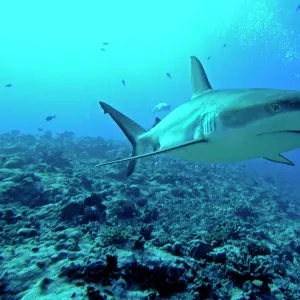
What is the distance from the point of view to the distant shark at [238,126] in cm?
250

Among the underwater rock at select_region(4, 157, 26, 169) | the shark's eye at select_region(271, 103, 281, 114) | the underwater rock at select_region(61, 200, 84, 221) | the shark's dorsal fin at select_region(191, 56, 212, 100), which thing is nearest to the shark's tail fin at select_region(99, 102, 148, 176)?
the shark's dorsal fin at select_region(191, 56, 212, 100)

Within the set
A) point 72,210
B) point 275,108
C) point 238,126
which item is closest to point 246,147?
point 238,126

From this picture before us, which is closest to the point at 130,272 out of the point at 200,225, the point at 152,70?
the point at 200,225

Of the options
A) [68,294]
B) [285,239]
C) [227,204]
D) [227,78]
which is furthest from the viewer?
[227,78]

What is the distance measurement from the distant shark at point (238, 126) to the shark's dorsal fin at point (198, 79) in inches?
33.5

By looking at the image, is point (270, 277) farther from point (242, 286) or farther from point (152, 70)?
point (152, 70)

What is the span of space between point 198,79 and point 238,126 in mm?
2591

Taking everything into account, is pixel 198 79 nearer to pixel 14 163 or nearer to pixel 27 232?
pixel 27 232

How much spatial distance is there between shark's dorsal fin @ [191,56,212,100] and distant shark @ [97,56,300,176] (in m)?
0.85

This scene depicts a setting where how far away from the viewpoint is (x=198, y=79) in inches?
201

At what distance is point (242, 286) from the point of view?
263cm

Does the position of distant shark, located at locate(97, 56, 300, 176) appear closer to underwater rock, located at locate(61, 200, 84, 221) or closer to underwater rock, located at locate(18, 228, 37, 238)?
underwater rock, located at locate(18, 228, 37, 238)

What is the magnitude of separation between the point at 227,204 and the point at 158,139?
602 centimetres

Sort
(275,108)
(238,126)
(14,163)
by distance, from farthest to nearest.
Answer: (14,163) → (238,126) → (275,108)
